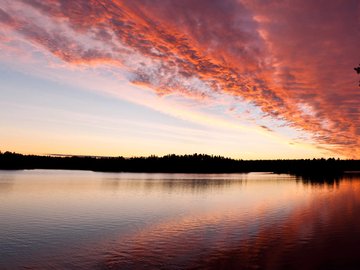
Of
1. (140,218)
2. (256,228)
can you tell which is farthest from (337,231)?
(140,218)

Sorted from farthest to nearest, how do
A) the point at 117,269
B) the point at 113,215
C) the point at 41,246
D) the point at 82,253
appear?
the point at 113,215 < the point at 41,246 < the point at 82,253 < the point at 117,269

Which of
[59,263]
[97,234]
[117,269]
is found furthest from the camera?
[97,234]

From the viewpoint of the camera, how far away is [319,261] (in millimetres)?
26094

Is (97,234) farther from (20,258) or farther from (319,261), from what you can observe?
(319,261)

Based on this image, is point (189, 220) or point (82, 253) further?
point (189, 220)

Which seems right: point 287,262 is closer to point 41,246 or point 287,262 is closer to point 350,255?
point 350,255

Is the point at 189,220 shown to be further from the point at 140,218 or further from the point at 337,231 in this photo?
the point at 337,231

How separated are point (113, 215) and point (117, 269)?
25938mm

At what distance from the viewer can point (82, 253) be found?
27516mm

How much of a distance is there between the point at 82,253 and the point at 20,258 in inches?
187

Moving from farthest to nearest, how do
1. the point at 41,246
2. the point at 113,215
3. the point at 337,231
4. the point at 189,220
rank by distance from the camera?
1. the point at 113,215
2. the point at 189,220
3. the point at 337,231
4. the point at 41,246

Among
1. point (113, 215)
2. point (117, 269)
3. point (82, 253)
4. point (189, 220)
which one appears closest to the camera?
point (117, 269)

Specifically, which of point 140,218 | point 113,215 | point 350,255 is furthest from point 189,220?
point 350,255

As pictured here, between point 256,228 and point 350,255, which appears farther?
point 256,228
